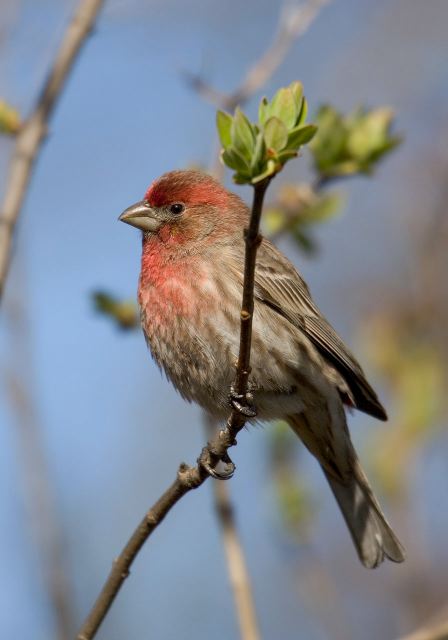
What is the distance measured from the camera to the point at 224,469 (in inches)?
200

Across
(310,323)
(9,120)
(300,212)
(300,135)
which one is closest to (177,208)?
(300,212)

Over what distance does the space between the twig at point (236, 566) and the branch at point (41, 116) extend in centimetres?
180

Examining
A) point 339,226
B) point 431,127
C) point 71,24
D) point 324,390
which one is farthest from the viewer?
point 339,226

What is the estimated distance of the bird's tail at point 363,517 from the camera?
19.8 ft

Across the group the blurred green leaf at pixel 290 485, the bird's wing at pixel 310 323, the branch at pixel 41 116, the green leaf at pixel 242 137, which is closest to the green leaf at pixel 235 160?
the green leaf at pixel 242 137

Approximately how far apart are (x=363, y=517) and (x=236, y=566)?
1.34m

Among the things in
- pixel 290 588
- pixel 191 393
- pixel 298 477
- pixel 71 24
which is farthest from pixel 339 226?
pixel 71 24

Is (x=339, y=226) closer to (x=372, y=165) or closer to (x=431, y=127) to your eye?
(x=431, y=127)

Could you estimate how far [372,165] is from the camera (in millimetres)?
5613

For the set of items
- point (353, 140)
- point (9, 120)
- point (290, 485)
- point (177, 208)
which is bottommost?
point (290, 485)

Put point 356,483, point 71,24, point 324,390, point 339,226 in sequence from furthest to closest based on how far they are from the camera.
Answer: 1. point 339,226
2. point 356,483
3. point 324,390
4. point 71,24

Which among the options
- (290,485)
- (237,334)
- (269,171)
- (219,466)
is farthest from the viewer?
(290,485)

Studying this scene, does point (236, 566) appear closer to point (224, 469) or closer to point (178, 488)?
point (224, 469)

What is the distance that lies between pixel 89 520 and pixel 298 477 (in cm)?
370
